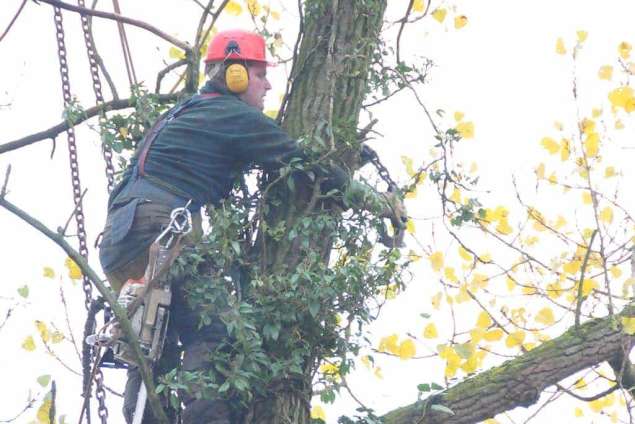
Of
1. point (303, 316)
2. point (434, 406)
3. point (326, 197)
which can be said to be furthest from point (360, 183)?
point (434, 406)

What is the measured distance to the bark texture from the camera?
16.0ft

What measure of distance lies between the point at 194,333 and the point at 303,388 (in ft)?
1.44

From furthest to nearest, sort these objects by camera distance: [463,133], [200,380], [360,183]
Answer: [463,133]
[360,183]
[200,380]

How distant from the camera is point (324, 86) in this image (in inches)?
209

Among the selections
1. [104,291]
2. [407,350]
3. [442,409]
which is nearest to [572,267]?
[407,350]

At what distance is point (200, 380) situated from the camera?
471 centimetres

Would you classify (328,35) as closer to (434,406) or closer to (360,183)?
(360,183)

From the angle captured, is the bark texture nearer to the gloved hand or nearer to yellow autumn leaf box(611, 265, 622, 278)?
the gloved hand

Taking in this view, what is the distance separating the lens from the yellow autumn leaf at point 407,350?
593 cm

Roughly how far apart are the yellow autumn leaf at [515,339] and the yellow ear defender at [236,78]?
1675 mm

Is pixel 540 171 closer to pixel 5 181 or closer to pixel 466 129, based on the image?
pixel 466 129

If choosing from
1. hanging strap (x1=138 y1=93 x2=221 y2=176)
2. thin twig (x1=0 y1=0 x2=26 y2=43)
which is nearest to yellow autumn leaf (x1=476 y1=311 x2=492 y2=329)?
hanging strap (x1=138 y1=93 x2=221 y2=176)

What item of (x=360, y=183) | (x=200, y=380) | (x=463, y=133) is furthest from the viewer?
(x=463, y=133)

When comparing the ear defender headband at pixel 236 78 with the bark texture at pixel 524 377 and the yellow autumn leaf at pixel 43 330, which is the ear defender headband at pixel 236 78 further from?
the yellow autumn leaf at pixel 43 330
